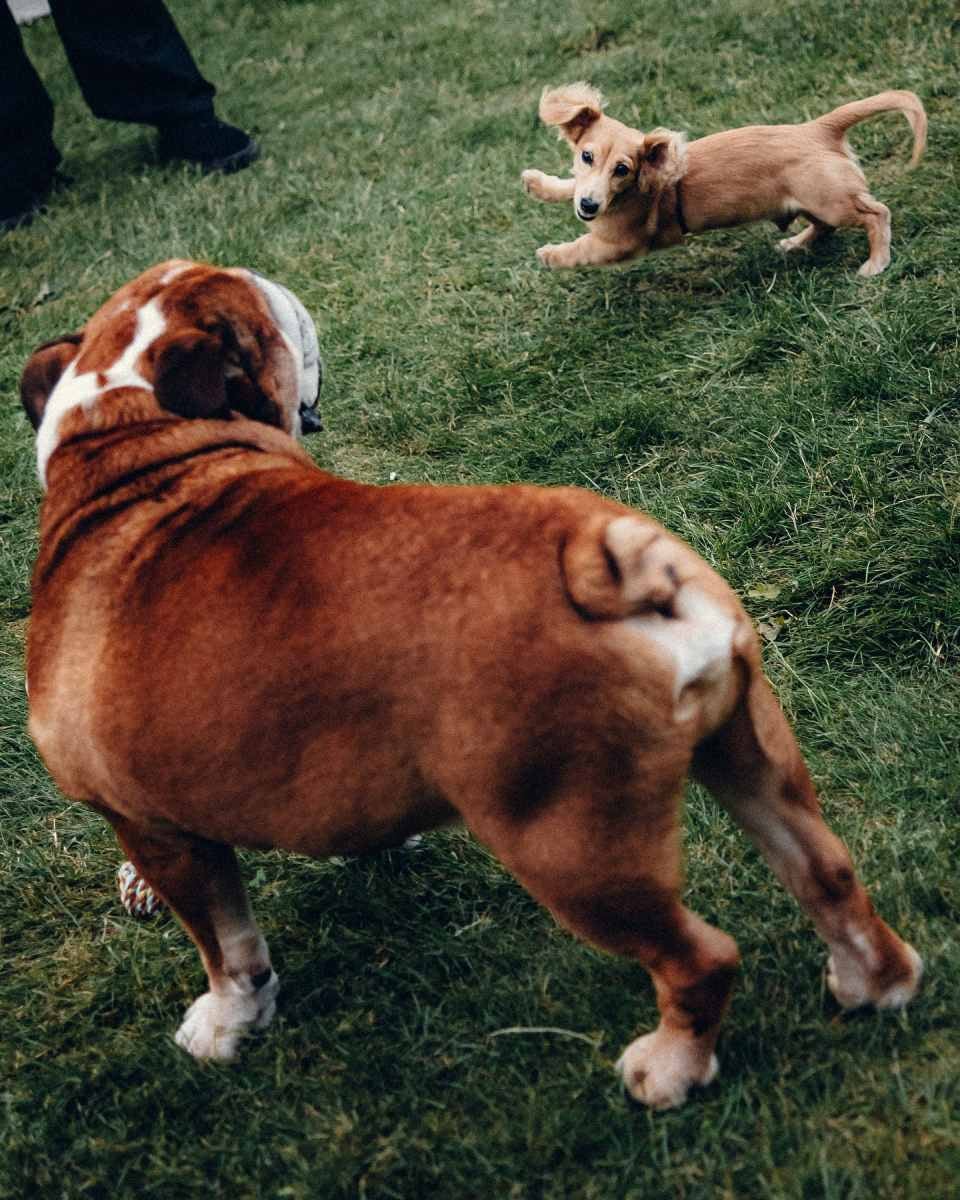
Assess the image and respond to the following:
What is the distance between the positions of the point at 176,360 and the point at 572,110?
8.33 ft

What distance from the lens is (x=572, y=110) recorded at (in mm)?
4207

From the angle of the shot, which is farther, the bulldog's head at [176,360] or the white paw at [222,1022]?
the white paw at [222,1022]

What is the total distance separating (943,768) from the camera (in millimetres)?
2484

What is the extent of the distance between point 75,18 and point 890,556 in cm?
483

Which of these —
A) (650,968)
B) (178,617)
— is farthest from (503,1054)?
(178,617)

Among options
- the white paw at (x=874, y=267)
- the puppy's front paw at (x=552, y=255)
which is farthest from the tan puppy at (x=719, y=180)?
the puppy's front paw at (x=552, y=255)

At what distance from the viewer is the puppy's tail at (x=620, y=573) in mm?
1679

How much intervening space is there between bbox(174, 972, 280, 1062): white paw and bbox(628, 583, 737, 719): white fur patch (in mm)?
1110

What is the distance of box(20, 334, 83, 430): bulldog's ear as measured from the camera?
7.74 ft

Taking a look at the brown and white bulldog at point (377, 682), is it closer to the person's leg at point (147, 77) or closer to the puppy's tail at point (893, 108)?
the puppy's tail at point (893, 108)

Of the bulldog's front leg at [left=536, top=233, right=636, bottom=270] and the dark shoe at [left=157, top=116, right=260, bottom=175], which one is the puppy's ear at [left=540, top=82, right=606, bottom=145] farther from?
the dark shoe at [left=157, top=116, right=260, bottom=175]

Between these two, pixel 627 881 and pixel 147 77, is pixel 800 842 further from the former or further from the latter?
pixel 147 77

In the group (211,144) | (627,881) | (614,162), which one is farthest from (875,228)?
(211,144)

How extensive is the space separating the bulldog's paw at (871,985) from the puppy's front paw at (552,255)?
2931mm
